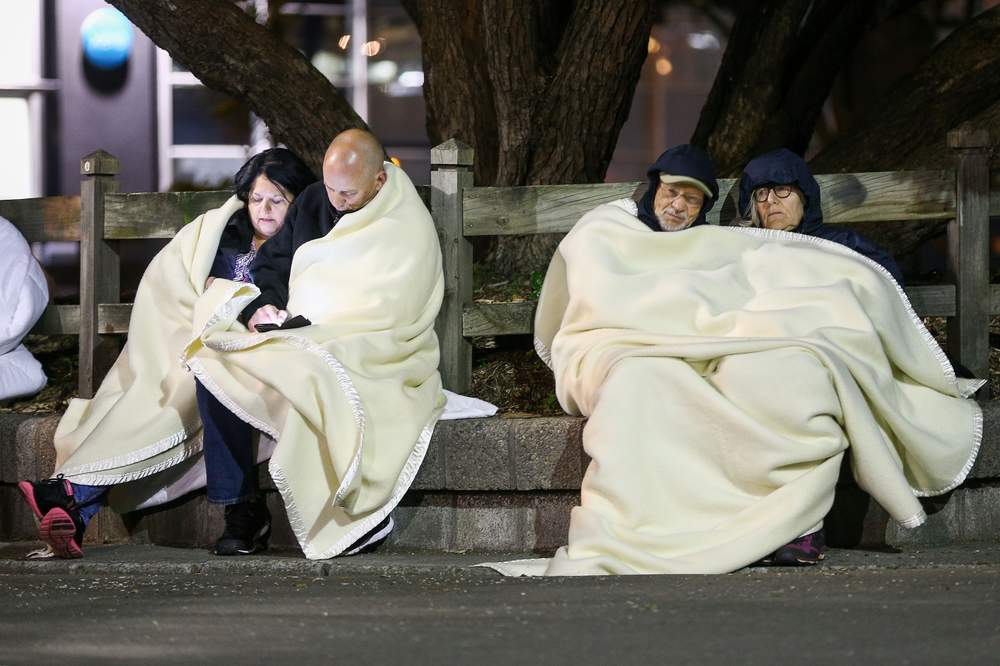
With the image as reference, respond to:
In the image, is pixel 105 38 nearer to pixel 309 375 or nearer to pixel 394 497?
pixel 309 375

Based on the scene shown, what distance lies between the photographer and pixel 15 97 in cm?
1313

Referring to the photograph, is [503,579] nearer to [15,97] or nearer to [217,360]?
[217,360]

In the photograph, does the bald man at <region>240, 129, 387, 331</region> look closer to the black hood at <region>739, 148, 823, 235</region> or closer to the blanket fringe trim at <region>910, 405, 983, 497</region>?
the black hood at <region>739, 148, 823, 235</region>

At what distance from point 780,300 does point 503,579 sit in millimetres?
1590

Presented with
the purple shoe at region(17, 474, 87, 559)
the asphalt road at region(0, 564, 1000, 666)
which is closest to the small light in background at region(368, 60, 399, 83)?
the purple shoe at region(17, 474, 87, 559)

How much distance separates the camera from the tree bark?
27.2ft

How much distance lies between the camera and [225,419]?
650cm

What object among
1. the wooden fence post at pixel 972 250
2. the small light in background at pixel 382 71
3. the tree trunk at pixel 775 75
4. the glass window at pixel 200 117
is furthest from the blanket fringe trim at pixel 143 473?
the small light in background at pixel 382 71

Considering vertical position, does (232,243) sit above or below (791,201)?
below

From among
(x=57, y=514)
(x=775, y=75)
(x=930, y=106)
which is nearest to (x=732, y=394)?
(x=57, y=514)

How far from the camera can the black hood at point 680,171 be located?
668 centimetres

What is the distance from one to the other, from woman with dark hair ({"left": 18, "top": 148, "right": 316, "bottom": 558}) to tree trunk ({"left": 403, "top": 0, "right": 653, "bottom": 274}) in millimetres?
1573

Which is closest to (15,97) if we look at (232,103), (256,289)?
(232,103)

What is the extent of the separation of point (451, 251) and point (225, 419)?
1.33 meters
